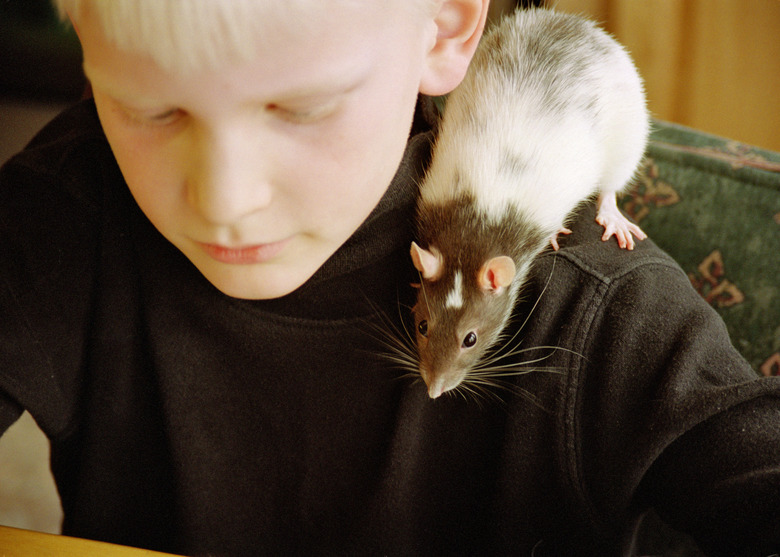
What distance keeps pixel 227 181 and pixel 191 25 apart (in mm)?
94

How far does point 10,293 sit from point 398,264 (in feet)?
1.23

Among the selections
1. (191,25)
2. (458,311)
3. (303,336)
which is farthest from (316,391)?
(191,25)

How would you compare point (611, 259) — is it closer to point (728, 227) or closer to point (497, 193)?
point (497, 193)

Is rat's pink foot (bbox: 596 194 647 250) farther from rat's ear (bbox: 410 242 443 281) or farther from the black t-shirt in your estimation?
rat's ear (bbox: 410 242 443 281)

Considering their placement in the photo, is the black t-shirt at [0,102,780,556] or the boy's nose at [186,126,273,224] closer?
the boy's nose at [186,126,273,224]

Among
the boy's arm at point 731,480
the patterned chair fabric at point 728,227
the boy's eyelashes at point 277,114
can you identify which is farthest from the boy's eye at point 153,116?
the patterned chair fabric at point 728,227

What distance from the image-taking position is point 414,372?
672 mm

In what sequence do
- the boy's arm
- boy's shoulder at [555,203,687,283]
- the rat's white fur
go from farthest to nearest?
the rat's white fur → boy's shoulder at [555,203,687,283] → the boy's arm

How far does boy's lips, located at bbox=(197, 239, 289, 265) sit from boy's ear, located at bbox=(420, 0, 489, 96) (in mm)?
181

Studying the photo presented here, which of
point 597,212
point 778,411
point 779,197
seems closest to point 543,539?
point 778,411

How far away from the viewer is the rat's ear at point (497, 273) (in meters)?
0.64

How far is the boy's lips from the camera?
1.62 ft

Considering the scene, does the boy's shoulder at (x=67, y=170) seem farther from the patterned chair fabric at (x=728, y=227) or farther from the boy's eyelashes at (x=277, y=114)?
the patterned chair fabric at (x=728, y=227)

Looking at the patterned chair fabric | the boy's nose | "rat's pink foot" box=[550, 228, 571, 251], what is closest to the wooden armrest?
the boy's nose
